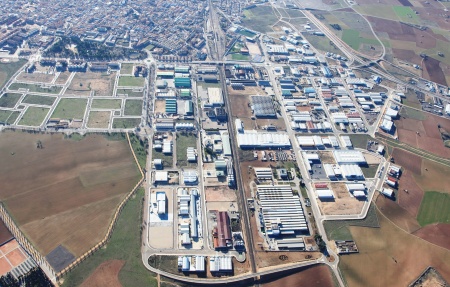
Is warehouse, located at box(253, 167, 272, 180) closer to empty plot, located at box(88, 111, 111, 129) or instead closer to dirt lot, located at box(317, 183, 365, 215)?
dirt lot, located at box(317, 183, 365, 215)

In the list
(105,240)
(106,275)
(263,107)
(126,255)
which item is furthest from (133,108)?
(106,275)

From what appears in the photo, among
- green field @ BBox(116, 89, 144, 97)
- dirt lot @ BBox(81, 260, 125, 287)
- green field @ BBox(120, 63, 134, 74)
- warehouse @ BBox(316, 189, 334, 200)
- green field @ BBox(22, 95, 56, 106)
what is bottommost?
dirt lot @ BBox(81, 260, 125, 287)

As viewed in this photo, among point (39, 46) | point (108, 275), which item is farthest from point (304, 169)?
point (39, 46)

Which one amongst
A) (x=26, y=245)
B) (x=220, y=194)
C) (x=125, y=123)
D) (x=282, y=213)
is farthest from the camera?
(x=125, y=123)

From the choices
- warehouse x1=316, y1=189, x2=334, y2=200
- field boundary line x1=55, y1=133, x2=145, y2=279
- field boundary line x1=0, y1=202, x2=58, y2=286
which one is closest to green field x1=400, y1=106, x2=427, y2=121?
warehouse x1=316, y1=189, x2=334, y2=200

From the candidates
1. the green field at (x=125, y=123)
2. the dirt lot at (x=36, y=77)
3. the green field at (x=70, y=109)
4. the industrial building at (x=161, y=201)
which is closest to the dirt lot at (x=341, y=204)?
the industrial building at (x=161, y=201)

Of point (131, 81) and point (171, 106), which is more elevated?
point (131, 81)

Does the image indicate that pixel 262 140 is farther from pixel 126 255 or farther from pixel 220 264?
pixel 126 255
